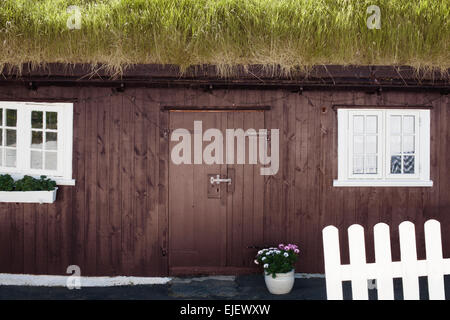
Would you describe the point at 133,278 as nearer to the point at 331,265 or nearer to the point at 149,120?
the point at 149,120

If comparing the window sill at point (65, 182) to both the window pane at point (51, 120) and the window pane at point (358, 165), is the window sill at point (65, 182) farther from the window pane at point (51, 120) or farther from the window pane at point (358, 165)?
the window pane at point (358, 165)

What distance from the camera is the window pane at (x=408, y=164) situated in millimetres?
6902

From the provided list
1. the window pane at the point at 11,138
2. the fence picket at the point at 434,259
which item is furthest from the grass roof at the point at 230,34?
the fence picket at the point at 434,259

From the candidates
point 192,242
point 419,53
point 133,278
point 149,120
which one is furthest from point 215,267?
point 419,53

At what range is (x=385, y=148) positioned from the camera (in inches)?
269

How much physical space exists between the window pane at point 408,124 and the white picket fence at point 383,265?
3.90 m

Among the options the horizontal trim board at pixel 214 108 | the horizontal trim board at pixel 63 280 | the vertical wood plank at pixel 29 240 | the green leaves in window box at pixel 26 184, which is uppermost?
the horizontal trim board at pixel 214 108

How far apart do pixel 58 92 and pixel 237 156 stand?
2828 millimetres

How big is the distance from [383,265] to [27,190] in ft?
16.7

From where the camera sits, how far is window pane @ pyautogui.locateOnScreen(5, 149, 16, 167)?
677 centimetres

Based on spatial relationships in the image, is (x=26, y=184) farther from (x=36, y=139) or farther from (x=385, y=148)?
(x=385, y=148)

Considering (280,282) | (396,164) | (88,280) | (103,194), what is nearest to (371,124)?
(396,164)

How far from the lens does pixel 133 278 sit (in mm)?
6703

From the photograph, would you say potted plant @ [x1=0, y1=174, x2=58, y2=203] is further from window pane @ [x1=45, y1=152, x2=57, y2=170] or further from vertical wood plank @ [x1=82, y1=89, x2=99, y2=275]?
vertical wood plank @ [x1=82, y1=89, x2=99, y2=275]
